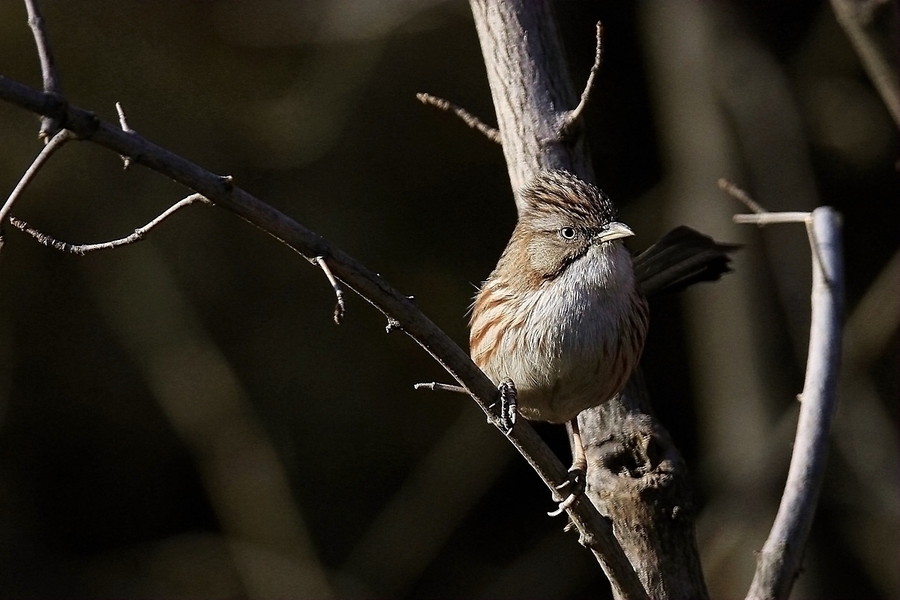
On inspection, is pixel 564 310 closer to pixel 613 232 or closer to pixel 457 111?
pixel 613 232

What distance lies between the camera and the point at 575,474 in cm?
361

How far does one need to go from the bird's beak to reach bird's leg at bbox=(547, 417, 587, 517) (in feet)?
2.86

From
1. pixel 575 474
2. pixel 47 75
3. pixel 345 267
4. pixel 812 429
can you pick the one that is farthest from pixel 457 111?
pixel 47 75

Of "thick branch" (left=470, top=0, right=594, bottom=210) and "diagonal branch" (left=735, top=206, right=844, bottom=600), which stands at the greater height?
"thick branch" (left=470, top=0, right=594, bottom=210)

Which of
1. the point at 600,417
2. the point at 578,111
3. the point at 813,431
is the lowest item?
the point at 813,431

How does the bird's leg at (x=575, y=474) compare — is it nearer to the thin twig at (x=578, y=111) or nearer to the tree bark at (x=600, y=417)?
the tree bark at (x=600, y=417)

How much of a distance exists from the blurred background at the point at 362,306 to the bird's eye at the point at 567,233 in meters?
3.43

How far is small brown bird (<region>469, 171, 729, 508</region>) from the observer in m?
3.76

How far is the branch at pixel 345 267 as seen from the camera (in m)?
2.14

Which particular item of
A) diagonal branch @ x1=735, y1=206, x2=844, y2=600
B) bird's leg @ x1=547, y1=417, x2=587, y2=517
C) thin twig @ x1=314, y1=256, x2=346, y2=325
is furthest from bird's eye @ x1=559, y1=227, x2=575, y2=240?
thin twig @ x1=314, y1=256, x2=346, y2=325

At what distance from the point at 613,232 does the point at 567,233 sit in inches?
8.7

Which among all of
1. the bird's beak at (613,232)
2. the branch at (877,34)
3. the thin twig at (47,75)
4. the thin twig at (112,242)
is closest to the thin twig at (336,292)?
the thin twig at (112,242)

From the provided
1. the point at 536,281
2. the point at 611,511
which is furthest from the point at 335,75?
the point at 611,511

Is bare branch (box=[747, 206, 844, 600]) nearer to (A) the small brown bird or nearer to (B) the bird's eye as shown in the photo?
(A) the small brown bird
